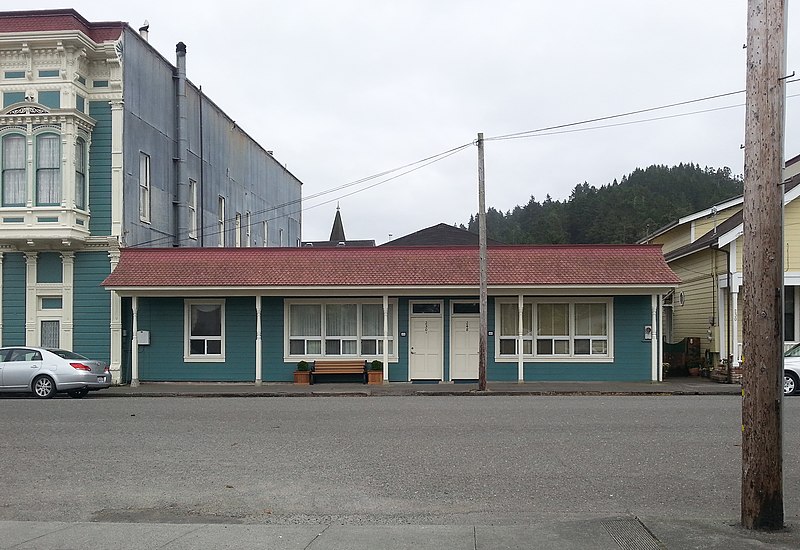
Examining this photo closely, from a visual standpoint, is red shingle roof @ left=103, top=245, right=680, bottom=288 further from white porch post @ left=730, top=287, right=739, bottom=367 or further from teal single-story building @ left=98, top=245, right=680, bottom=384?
white porch post @ left=730, top=287, right=739, bottom=367

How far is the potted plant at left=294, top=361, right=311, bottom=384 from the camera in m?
26.5

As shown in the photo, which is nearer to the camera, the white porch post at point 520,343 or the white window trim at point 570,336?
the white porch post at point 520,343

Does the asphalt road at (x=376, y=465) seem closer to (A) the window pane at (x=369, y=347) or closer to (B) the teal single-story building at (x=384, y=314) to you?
(B) the teal single-story building at (x=384, y=314)

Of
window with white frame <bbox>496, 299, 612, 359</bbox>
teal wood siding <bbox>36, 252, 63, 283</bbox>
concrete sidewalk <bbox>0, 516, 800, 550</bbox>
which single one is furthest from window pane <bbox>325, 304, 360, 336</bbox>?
concrete sidewalk <bbox>0, 516, 800, 550</bbox>

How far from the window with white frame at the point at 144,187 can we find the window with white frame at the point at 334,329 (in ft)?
21.2

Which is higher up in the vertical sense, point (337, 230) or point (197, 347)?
point (337, 230)

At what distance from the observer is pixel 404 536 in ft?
25.6

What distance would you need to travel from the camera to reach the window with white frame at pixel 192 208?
34562mm

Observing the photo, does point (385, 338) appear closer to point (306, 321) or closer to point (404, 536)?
point (306, 321)

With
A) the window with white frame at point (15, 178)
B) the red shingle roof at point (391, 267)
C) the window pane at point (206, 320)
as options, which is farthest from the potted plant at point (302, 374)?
the window with white frame at point (15, 178)

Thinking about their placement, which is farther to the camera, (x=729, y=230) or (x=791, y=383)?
(x=729, y=230)

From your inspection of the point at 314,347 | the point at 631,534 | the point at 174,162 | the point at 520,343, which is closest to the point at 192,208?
the point at 174,162

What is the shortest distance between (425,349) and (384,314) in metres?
1.77

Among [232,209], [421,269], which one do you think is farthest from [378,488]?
[232,209]
